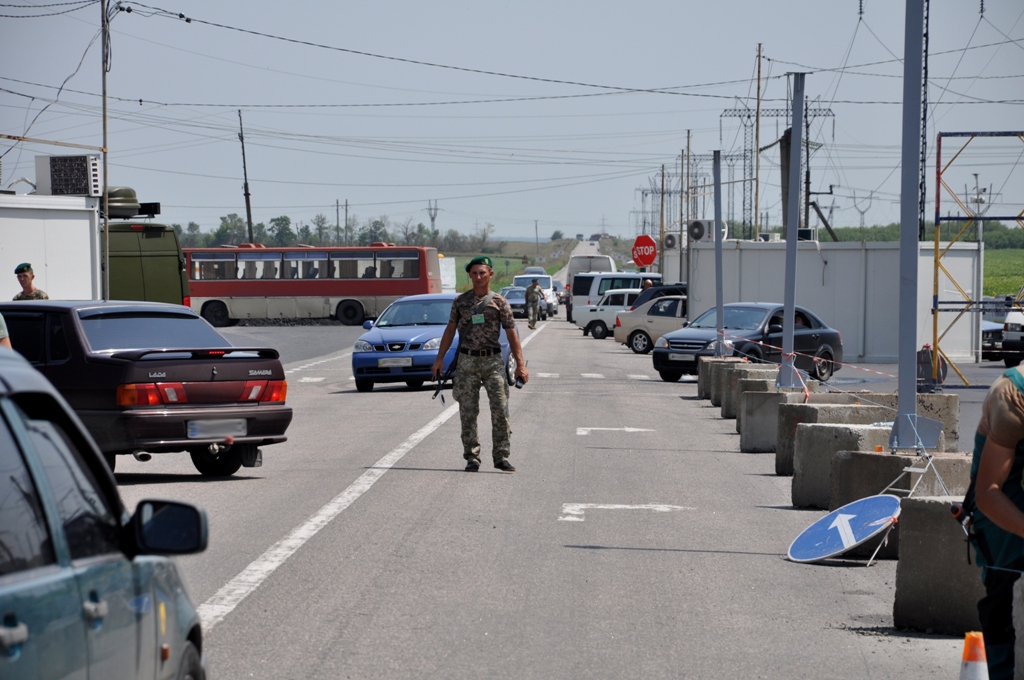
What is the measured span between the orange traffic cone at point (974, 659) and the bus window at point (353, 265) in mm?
51155

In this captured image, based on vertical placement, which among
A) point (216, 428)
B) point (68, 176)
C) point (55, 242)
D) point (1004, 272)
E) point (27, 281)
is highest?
point (68, 176)

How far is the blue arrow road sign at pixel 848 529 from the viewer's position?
7812 millimetres

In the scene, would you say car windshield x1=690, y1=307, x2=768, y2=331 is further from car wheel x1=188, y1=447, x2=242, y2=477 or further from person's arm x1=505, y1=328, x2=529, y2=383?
car wheel x1=188, y1=447, x2=242, y2=477

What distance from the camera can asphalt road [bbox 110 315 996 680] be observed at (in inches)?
222

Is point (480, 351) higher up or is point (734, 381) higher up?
point (480, 351)

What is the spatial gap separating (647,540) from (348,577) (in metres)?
2.32

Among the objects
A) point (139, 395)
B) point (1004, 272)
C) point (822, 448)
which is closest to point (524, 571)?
point (822, 448)

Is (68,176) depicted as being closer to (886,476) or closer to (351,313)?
(886,476)

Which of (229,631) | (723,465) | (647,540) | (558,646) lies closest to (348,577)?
(229,631)

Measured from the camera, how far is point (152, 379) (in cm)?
1038

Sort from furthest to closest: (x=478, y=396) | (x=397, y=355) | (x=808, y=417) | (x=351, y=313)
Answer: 1. (x=351, y=313)
2. (x=397, y=355)
3. (x=478, y=396)
4. (x=808, y=417)

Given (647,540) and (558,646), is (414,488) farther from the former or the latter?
(558,646)

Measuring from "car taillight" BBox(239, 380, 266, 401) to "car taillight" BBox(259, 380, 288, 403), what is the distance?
3 cm

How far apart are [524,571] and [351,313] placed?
47786 mm
